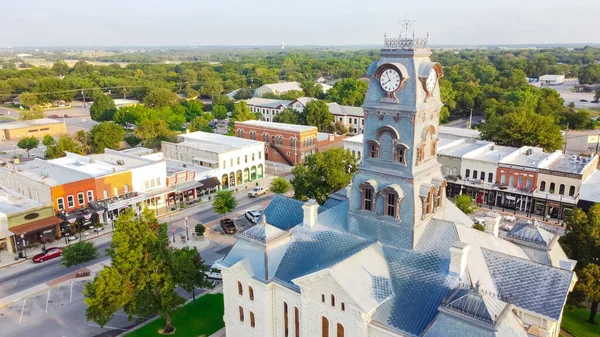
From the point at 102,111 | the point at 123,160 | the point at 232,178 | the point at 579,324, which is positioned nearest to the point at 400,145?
the point at 579,324

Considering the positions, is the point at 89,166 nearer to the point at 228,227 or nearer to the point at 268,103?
the point at 228,227

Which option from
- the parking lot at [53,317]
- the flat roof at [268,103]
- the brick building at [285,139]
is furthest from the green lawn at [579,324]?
the flat roof at [268,103]

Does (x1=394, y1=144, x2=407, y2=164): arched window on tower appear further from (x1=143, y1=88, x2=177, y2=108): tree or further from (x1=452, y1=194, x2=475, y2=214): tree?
(x1=143, y1=88, x2=177, y2=108): tree

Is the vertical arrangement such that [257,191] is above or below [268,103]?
below

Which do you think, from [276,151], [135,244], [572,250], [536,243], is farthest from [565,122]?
[135,244]

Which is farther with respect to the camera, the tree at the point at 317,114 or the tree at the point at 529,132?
the tree at the point at 317,114

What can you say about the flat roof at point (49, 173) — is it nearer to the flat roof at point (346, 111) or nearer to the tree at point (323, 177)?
the tree at point (323, 177)
